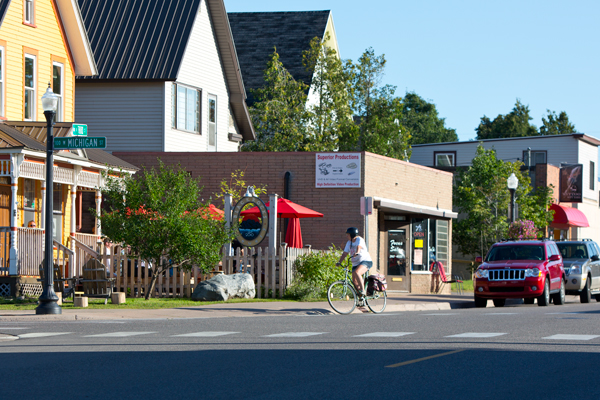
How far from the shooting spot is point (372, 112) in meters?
36.7

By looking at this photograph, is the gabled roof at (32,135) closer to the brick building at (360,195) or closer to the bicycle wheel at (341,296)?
the brick building at (360,195)

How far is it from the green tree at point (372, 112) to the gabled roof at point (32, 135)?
45.4 ft

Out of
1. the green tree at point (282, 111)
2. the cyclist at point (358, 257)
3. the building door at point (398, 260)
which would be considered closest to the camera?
the cyclist at point (358, 257)

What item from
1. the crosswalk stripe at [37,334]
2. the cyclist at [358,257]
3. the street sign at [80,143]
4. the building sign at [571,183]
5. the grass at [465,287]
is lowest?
the grass at [465,287]

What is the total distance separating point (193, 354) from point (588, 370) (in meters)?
4.74

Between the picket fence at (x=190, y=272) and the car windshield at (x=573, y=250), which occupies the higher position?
the car windshield at (x=573, y=250)

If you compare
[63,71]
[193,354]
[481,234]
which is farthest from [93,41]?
[193,354]

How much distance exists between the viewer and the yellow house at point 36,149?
21.2 meters

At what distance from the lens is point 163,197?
21.1 meters

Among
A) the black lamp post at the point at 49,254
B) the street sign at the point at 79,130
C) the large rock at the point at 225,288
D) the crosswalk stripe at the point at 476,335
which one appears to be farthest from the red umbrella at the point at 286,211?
the crosswalk stripe at the point at 476,335

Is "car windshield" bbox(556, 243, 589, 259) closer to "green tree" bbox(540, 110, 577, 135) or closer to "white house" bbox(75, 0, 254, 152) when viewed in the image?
"white house" bbox(75, 0, 254, 152)

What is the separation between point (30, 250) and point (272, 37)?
26.3m

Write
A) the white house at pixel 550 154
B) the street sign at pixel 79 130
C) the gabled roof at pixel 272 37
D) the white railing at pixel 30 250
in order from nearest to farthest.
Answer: the street sign at pixel 79 130
the white railing at pixel 30 250
the gabled roof at pixel 272 37
the white house at pixel 550 154

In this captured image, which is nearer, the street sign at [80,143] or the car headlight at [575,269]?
the street sign at [80,143]
